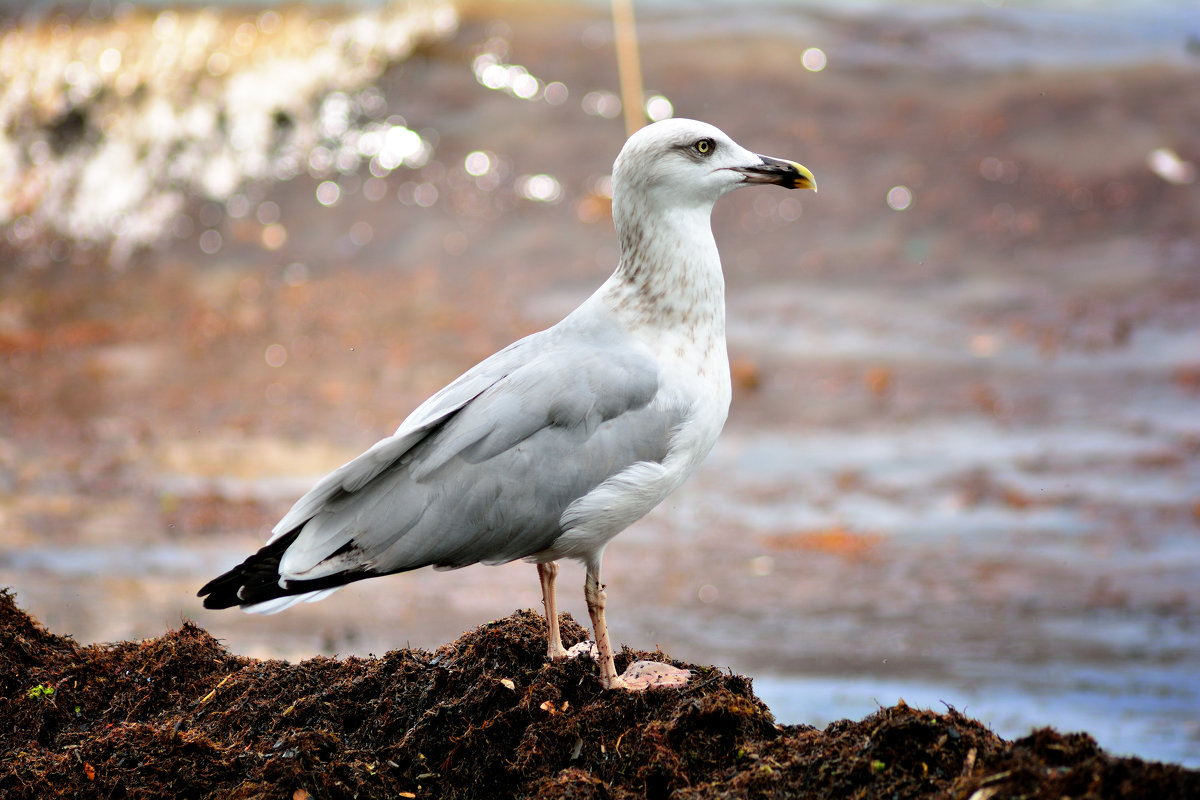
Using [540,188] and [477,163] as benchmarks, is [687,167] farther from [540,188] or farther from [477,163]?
[477,163]

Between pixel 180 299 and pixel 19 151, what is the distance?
11.8ft

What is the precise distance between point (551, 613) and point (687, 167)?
58.4 inches

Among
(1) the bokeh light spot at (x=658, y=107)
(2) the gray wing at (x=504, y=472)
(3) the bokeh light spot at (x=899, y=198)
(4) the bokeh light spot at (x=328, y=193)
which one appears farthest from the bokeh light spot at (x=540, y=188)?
(2) the gray wing at (x=504, y=472)

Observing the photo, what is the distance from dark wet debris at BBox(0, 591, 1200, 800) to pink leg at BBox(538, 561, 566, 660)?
2.0 inches

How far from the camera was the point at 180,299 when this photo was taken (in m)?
12.1

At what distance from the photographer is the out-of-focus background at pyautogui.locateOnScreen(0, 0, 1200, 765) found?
7164mm

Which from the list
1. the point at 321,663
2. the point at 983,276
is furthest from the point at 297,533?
the point at 983,276

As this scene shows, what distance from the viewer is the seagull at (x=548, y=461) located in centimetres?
Result: 364

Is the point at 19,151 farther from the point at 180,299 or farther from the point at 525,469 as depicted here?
the point at 525,469

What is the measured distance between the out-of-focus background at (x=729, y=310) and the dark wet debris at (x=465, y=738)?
8.28 feet

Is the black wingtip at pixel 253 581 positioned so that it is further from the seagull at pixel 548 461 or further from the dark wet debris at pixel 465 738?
the dark wet debris at pixel 465 738

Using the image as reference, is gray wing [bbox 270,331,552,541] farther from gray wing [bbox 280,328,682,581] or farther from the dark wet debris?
the dark wet debris

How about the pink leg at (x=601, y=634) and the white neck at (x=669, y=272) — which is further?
the white neck at (x=669, y=272)

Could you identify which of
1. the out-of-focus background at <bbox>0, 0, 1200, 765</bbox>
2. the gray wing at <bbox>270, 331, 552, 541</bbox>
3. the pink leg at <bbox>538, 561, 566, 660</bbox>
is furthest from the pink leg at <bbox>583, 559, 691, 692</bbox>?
the out-of-focus background at <bbox>0, 0, 1200, 765</bbox>
